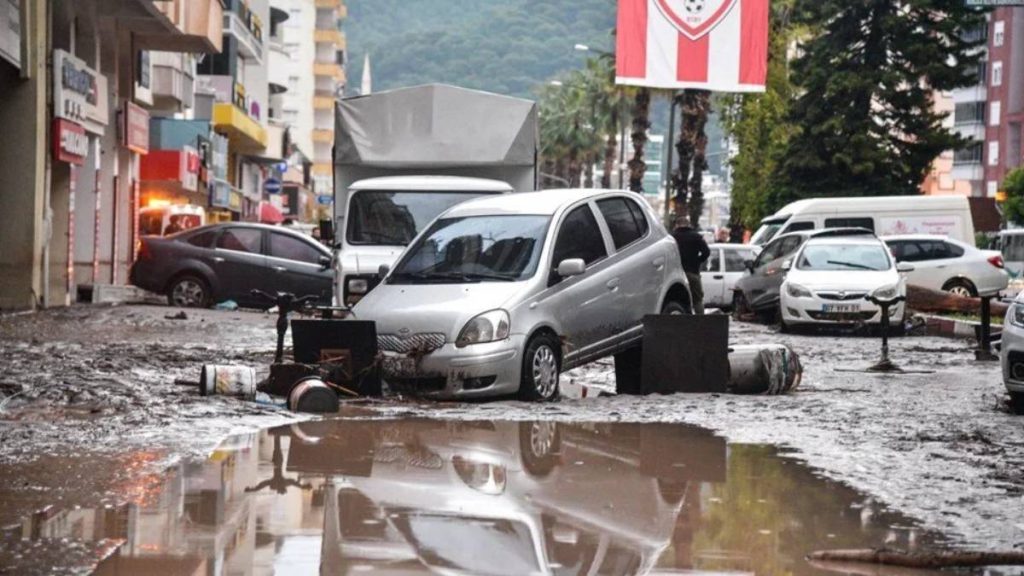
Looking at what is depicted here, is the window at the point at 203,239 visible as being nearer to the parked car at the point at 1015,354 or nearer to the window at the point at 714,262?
the window at the point at 714,262

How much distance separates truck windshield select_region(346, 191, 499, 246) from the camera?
20.6m

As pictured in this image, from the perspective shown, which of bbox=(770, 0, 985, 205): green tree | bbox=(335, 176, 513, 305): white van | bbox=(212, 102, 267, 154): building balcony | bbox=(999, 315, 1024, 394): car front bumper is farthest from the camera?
bbox=(212, 102, 267, 154): building balcony

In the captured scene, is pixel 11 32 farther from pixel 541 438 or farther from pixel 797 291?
pixel 541 438

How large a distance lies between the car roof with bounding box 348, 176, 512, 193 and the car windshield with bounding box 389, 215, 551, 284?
540 cm

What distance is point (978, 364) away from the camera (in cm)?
1941

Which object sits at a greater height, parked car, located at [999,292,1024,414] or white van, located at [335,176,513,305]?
white van, located at [335,176,513,305]

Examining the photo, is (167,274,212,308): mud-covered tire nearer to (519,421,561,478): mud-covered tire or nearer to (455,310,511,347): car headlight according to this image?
(455,310,511,347): car headlight

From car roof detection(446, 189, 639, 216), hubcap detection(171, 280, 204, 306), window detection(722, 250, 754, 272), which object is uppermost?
car roof detection(446, 189, 639, 216)

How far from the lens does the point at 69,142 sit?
2884cm

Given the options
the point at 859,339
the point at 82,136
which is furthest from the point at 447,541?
the point at 82,136

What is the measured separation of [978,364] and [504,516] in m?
12.8

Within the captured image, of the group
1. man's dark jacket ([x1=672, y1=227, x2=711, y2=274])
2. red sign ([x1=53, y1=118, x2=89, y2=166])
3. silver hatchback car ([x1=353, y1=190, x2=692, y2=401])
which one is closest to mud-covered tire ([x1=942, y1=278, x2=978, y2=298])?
man's dark jacket ([x1=672, y1=227, x2=711, y2=274])

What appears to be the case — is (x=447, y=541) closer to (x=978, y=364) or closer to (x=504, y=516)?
(x=504, y=516)

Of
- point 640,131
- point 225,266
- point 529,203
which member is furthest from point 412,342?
point 640,131
